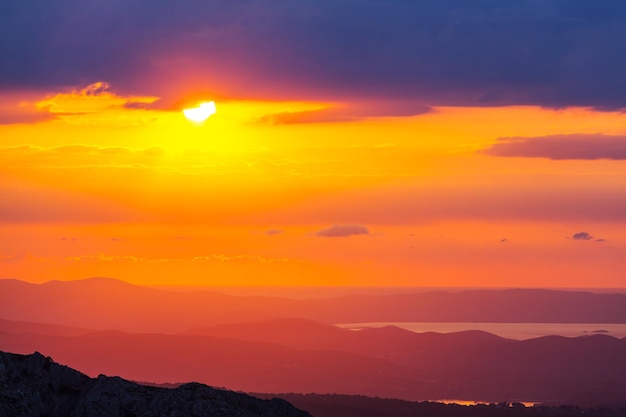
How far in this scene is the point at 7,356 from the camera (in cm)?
8550

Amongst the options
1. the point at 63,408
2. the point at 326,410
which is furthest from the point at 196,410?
the point at 326,410

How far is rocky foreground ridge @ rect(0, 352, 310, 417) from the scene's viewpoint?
81750 millimetres

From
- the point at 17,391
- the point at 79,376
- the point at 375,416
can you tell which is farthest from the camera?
the point at 375,416

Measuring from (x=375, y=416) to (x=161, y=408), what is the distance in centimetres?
12002

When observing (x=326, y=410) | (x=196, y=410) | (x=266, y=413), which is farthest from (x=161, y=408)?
(x=326, y=410)

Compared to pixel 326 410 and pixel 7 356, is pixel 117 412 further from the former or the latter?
pixel 326 410

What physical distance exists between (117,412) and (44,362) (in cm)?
758

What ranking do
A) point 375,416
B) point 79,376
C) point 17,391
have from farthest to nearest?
point 375,416 → point 79,376 → point 17,391

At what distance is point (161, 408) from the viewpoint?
8200 cm

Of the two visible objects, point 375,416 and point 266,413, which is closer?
point 266,413

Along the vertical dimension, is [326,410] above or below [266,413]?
above

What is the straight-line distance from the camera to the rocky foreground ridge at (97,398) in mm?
81750

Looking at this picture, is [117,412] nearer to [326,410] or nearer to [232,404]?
[232,404]

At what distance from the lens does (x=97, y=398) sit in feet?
271
